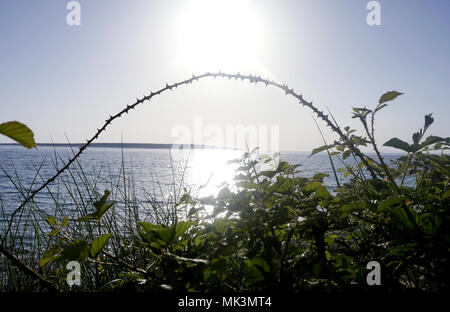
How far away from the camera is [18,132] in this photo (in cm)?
69

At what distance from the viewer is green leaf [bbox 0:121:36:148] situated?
669 millimetres

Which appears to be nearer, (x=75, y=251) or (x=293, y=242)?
(x=75, y=251)

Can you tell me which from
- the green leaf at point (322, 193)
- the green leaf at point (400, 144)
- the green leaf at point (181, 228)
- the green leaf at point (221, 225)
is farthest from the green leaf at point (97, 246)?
the green leaf at point (400, 144)

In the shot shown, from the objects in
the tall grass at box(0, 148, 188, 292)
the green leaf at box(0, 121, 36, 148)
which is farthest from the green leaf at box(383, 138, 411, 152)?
the green leaf at box(0, 121, 36, 148)

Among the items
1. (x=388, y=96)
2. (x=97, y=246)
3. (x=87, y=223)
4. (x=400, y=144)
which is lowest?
(x=87, y=223)

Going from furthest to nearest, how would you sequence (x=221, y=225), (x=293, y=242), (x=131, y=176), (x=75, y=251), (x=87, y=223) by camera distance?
(x=131, y=176), (x=87, y=223), (x=293, y=242), (x=221, y=225), (x=75, y=251)

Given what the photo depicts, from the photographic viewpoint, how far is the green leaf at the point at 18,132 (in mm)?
669

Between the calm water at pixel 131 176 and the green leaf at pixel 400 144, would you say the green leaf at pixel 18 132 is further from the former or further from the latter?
the green leaf at pixel 400 144

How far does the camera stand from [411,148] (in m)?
1.15

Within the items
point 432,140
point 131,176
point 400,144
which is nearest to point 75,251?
point 400,144

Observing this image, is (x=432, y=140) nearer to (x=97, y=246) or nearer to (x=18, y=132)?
(x=97, y=246)
